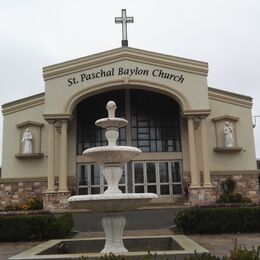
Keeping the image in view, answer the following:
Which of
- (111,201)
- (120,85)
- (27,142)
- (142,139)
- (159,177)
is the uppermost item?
(120,85)

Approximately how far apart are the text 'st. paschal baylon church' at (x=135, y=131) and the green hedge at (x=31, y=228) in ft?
34.2

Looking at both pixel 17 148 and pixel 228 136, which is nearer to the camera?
pixel 228 136

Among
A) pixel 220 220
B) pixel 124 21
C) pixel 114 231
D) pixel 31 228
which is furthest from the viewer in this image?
pixel 124 21

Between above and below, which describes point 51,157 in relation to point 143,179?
above

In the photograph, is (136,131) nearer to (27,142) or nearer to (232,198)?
(27,142)

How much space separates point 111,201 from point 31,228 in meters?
5.85

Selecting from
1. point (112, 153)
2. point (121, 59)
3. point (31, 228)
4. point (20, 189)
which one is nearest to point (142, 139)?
point (121, 59)

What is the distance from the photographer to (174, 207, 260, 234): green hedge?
45.4 ft

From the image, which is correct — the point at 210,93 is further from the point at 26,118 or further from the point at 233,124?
the point at 26,118

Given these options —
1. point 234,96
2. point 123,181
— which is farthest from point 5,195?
point 234,96

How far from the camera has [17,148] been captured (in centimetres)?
2702

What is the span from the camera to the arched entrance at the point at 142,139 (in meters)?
26.6

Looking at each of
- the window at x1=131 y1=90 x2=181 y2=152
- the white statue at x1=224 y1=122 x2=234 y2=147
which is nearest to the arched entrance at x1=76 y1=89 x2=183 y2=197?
the window at x1=131 y1=90 x2=181 y2=152

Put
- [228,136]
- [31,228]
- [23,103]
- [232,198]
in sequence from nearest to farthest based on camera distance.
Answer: [31,228] < [232,198] < [228,136] < [23,103]
